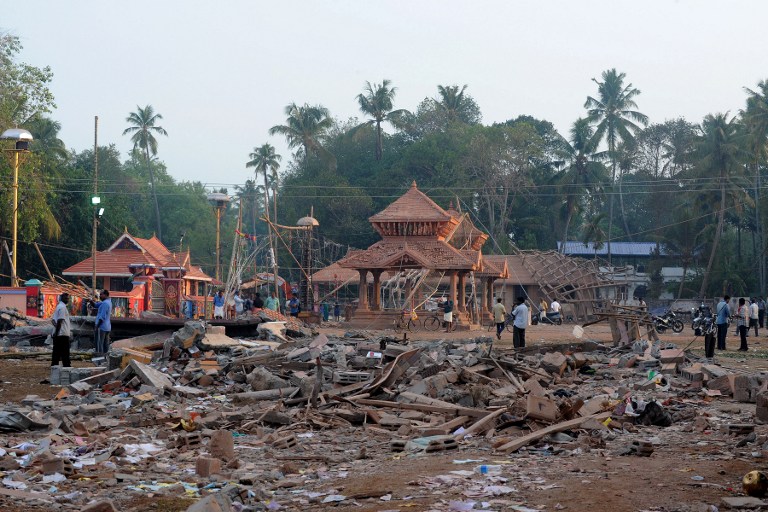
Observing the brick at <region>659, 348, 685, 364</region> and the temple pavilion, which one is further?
the temple pavilion

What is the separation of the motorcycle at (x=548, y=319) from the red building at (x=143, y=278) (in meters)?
15.6

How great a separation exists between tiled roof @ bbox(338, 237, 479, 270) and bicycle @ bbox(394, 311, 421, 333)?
90.0 inches

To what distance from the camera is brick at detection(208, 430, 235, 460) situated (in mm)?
8870

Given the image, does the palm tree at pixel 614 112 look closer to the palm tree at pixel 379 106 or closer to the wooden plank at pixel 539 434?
the palm tree at pixel 379 106

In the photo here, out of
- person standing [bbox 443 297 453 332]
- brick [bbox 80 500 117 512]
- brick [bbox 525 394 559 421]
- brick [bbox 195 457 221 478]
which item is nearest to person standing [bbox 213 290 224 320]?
person standing [bbox 443 297 453 332]

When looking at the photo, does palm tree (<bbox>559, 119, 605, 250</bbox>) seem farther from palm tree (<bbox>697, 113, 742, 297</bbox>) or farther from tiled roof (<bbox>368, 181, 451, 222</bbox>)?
tiled roof (<bbox>368, 181, 451, 222</bbox>)

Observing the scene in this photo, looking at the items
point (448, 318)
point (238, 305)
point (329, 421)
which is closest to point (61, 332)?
point (329, 421)

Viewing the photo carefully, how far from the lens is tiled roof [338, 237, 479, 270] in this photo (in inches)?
1421

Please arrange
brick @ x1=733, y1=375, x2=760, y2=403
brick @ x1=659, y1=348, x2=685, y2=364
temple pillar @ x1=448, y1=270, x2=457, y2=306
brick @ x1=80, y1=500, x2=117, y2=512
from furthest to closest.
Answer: temple pillar @ x1=448, y1=270, x2=457, y2=306 → brick @ x1=659, y1=348, x2=685, y2=364 → brick @ x1=733, y1=375, x2=760, y2=403 → brick @ x1=80, y1=500, x2=117, y2=512

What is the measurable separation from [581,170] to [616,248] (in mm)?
8383

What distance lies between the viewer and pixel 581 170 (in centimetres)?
6234

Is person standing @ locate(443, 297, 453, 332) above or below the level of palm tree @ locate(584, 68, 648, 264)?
below

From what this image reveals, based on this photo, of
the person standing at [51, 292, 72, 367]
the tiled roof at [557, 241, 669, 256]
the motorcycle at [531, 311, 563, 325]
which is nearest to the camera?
the person standing at [51, 292, 72, 367]

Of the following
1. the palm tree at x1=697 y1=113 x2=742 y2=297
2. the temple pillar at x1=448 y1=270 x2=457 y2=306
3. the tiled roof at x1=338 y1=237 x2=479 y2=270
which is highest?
the palm tree at x1=697 y1=113 x2=742 y2=297
